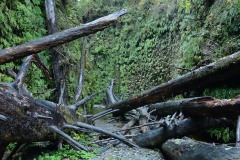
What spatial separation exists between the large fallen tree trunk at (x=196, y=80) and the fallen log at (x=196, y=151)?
1.38 meters

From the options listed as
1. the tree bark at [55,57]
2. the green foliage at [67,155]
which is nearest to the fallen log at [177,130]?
the green foliage at [67,155]

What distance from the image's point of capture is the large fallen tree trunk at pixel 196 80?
4273mm

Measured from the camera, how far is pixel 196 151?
3002 millimetres

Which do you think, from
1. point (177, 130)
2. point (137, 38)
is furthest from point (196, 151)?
point (137, 38)

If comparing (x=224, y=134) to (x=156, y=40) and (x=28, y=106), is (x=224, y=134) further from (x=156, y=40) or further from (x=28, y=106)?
(x=156, y=40)

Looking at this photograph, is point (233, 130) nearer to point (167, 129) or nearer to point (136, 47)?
A: point (167, 129)

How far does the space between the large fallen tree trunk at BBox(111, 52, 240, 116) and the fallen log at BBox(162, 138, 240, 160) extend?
4.52 ft

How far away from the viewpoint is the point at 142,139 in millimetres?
4422

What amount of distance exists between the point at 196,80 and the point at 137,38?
339 inches

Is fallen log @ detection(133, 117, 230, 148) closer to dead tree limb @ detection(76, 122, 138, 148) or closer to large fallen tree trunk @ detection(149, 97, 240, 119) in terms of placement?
large fallen tree trunk @ detection(149, 97, 240, 119)

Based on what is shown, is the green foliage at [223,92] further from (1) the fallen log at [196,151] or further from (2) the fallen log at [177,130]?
(1) the fallen log at [196,151]

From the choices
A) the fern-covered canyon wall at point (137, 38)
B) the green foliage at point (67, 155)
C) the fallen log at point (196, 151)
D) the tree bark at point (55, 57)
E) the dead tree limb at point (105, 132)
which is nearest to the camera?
the fallen log at point (196, 151)

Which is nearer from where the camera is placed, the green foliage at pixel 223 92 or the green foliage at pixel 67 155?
the green foliage at pixel 67 155

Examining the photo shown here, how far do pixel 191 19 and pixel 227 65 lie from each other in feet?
13.0
